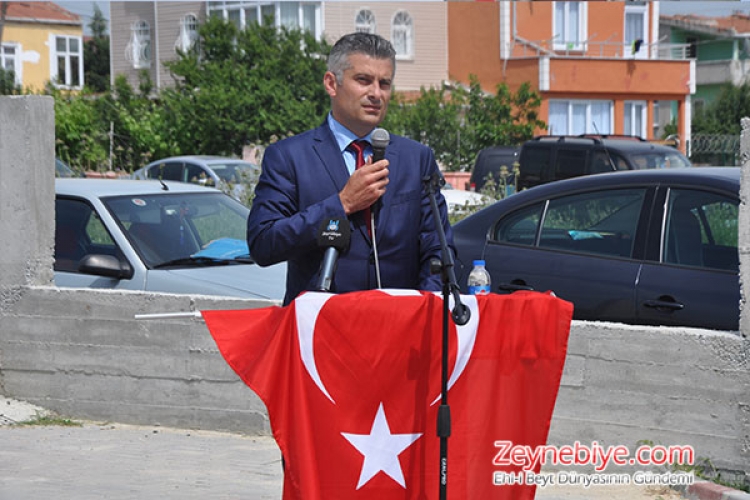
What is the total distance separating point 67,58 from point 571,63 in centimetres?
2865

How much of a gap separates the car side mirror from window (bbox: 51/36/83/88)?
54824 millimetres

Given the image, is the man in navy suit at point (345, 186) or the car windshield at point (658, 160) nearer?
the man in navy suit at point (345, 186)

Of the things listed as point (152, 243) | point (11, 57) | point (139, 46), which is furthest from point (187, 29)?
point (152, 243)

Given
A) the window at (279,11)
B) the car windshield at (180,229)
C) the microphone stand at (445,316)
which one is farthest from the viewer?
the window at (279,11)

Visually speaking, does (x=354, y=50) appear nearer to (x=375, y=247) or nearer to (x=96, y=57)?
(x=375, y=247)

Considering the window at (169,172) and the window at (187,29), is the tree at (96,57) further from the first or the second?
the window at (169,172)

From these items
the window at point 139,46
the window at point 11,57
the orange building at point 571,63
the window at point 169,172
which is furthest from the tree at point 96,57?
the window at point 169,172

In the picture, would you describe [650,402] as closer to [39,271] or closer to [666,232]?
[666,232]

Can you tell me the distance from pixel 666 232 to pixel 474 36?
135 feet

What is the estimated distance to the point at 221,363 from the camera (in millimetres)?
7902

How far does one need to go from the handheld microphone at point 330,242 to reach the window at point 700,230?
11.6 feet

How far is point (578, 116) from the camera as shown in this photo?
153ft

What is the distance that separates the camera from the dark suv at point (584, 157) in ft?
61.7

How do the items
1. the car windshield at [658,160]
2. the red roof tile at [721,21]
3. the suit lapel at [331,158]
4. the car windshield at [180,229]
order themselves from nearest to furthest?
the suit lapel at [331,158]
the car windshield at [180,229]
the car windshield at [658,160]
the red roof tile at [721,21]
